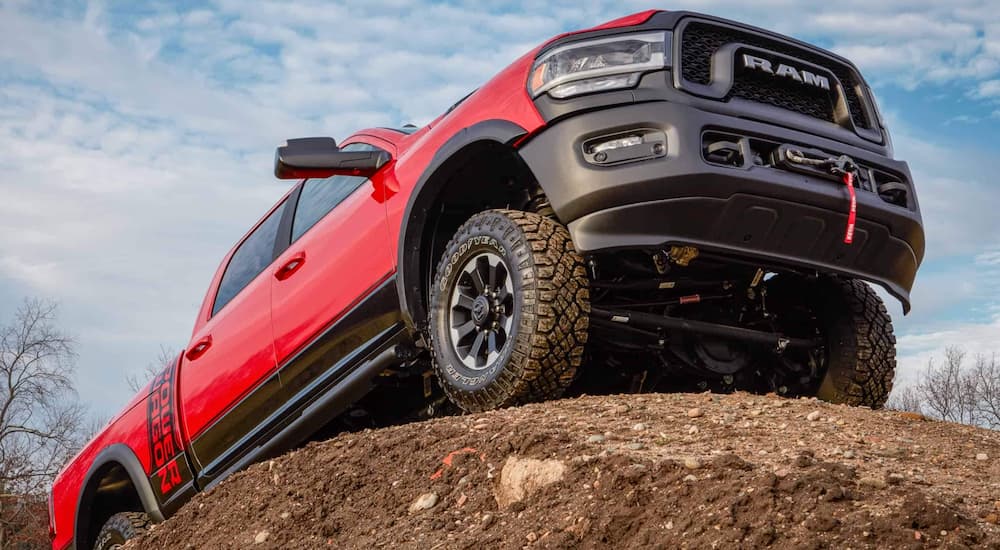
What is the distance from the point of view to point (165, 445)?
5852 mm

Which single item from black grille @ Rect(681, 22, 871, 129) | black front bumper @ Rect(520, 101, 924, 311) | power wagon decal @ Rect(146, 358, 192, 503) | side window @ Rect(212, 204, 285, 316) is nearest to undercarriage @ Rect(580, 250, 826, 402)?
black front bumper @ Rect(520, 101, 924, 311)

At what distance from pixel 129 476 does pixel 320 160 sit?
2.48 meters

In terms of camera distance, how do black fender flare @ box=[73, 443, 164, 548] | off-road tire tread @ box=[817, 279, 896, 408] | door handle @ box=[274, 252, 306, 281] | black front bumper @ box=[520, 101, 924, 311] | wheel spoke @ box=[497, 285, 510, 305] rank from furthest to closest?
black fender flare @ box=[73, 443, 164, 548], door handle @ box=[274, 252, 306, 281], off-road tire tread @ box=[817, 279, 896, 408], wheel spoke @ box=[497, 285, 510, 305], black front bumper @ box=[520, 101, 924, 311]

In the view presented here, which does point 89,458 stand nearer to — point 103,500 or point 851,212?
point 103,500

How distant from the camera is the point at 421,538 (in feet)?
10.8

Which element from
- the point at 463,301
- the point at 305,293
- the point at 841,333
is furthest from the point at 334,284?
the point at 841,333

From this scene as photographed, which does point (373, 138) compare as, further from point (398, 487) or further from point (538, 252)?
point (398, 487)

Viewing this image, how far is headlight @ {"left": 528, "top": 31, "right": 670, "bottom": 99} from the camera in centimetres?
406

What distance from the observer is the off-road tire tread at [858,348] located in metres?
5.01

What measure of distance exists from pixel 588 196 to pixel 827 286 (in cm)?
180

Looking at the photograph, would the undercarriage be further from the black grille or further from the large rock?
the large rock

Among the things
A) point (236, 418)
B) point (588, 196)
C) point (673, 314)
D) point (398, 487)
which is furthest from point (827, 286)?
point (236, 418)

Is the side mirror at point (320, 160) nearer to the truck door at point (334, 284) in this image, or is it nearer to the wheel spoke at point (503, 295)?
the truck door at point (334, 284)

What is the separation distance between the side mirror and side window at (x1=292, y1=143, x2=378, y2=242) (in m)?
0.16
